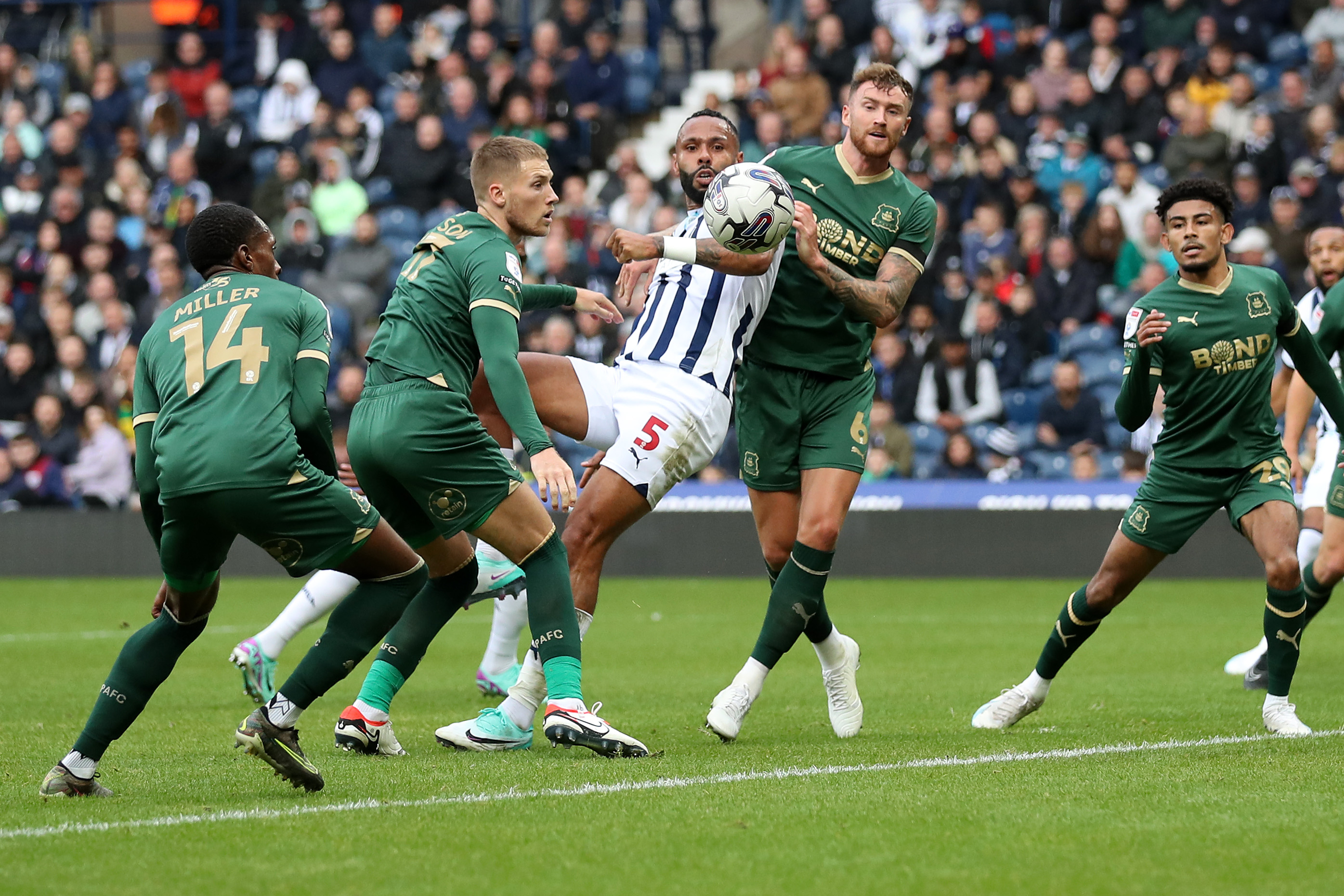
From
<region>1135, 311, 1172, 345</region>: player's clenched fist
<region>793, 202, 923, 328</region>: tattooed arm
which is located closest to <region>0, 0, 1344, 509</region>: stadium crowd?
<region>1135, 311, 1172, 345</region>: player's clenched fist

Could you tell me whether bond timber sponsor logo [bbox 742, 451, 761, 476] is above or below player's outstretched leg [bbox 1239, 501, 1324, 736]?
above

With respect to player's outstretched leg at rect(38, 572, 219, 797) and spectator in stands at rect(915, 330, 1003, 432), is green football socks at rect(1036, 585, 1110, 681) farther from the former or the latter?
spectator in stands at rect(915, 330, 1003, 432)

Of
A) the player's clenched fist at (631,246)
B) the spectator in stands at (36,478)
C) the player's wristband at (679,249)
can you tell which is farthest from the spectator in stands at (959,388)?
the player's clenched fist at (631,246)

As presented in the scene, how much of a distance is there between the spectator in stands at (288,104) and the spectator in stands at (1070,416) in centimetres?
1127

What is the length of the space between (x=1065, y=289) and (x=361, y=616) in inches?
505

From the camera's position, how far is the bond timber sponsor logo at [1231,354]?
6957 mm

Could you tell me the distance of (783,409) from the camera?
718 cm

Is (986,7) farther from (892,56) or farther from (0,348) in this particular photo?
(0,348)

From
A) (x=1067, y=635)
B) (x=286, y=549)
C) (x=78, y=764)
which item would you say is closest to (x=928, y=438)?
(x=1067, y=635)

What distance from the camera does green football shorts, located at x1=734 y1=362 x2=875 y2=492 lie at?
7082 millimetres

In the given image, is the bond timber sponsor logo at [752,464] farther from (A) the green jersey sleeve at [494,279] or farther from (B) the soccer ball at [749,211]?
(A) the green jersey sleeve at [494,279]

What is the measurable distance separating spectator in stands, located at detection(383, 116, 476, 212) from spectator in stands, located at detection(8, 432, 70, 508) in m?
5.31

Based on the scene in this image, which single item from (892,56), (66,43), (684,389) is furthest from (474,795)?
(66,43)

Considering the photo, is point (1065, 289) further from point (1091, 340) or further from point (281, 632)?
point (281, 632)
